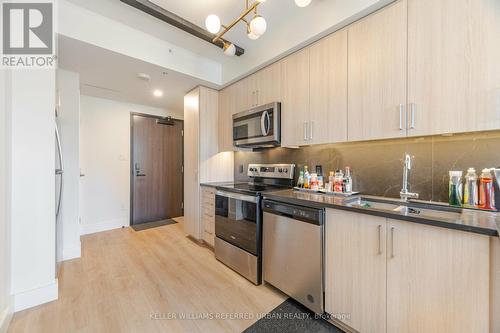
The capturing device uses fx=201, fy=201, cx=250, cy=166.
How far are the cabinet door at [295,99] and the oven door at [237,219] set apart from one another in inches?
29.9

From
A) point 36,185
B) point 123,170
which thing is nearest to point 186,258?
point 36,185

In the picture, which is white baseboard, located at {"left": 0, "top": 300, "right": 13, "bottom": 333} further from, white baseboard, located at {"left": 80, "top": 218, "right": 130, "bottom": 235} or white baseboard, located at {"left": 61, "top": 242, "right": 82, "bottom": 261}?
white baseboard, located at {"left": 80, "top": 218, "right": 130, "bottom": 235}

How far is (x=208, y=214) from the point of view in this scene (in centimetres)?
277

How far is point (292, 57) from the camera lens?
2.08 metres

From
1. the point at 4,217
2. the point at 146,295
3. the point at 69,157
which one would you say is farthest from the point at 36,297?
the point at 69,157

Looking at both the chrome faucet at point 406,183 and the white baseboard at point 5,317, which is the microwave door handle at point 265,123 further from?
the white baseboard at point 5,317

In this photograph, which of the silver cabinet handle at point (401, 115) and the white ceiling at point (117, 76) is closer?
the silver cabinet handle at point (401, 115)

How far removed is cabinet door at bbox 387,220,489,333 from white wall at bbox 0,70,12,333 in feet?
8.45

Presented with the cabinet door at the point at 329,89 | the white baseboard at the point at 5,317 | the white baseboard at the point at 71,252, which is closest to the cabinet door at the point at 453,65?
the cabinet door at the point at 329,89

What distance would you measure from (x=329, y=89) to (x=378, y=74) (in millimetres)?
380

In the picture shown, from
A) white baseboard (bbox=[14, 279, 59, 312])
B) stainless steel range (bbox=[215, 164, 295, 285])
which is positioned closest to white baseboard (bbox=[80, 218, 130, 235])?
white baseboard (bbox=[14, 279, 59, 312])

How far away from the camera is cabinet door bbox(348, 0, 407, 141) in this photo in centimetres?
140

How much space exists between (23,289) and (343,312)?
8.30 feet

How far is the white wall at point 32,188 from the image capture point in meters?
1.65
